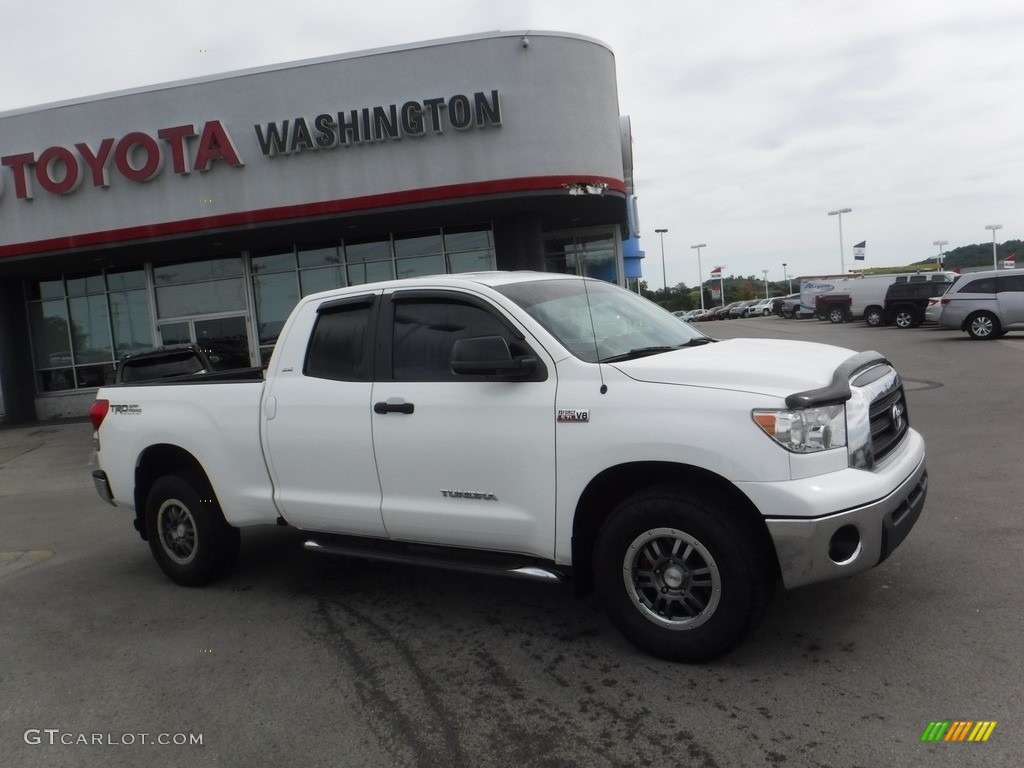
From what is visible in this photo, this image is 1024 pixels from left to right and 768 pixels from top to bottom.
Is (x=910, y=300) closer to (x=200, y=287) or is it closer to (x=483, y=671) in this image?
(x=200, y=287)

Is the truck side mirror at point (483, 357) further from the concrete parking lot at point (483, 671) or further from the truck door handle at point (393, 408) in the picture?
the concrete parking lot at point (483, 671)

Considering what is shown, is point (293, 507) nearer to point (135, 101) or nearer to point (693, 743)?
point (693, 743)

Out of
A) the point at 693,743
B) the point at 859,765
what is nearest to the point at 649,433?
the point at 693,743

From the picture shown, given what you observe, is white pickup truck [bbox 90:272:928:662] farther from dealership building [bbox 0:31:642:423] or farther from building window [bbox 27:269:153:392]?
building window [bbox 27:269:153:392]

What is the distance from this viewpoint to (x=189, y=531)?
5531 millimetres

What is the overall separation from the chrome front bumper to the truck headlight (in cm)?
30

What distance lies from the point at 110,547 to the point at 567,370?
16.2ft

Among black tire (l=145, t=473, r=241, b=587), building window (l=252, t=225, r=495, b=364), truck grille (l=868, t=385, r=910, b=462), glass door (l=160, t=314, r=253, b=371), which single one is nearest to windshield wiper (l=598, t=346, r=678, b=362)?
truck grille (l=868, t=385, r=910, b=462)

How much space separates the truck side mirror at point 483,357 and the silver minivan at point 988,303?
21436mm

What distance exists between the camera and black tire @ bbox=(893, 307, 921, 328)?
30281mm

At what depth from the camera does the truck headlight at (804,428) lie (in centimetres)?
344

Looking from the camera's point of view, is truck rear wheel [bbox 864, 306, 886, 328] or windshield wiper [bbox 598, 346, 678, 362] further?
truck rear wheel [bbox 864, 306, 886, 328]

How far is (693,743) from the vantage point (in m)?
3.13

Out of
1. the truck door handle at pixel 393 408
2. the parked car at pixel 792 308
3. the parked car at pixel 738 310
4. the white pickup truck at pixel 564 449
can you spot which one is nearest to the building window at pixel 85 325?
the white pickup truck at pixel 564 449
